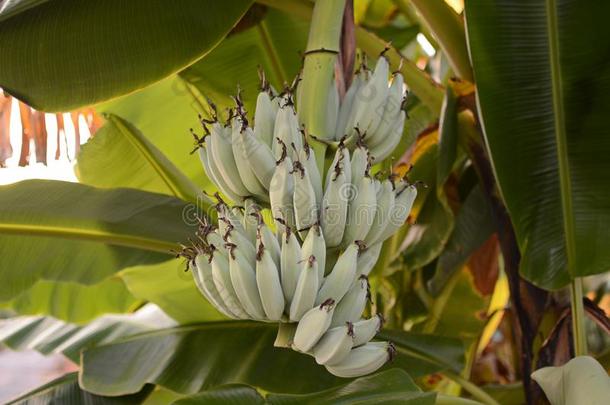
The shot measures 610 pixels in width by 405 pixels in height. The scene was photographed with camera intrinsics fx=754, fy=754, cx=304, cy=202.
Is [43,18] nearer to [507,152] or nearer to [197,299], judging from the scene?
[197,299]

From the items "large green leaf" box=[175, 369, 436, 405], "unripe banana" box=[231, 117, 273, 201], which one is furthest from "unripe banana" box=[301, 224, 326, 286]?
"large green leaf" box=[175, 369, 436, 405]

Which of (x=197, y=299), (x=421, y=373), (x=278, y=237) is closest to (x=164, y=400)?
(x=197, y=299)

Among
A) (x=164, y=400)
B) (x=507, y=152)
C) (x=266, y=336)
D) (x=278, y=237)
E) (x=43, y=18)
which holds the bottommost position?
(x=164, y=400)

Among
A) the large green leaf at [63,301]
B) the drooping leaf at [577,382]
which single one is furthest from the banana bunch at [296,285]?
the large green leaf at [63,301]

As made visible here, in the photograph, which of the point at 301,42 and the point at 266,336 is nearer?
the point at 266,336

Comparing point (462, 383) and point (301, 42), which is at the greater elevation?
→ point (301, 42)

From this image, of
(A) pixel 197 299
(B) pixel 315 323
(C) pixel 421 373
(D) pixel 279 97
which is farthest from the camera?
(A) pixel 197 299

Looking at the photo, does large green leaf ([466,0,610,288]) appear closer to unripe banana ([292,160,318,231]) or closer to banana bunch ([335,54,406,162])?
banana bunch ([335,54,406,162])

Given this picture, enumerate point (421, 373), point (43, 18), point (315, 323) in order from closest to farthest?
point (315, 323), point (43, 18), point (421, 373)

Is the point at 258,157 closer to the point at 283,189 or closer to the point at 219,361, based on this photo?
the point at 283,189
